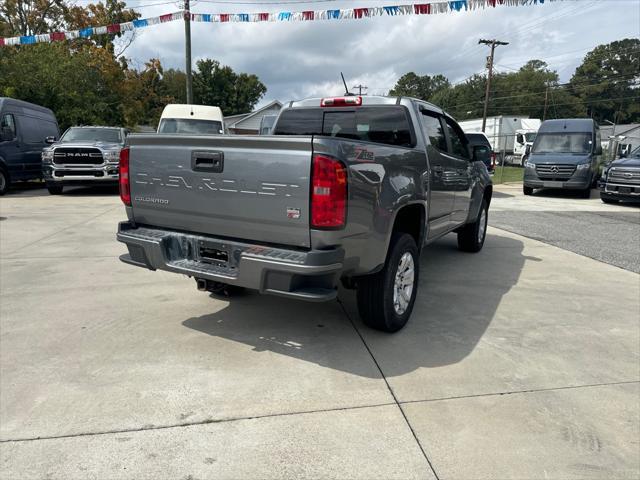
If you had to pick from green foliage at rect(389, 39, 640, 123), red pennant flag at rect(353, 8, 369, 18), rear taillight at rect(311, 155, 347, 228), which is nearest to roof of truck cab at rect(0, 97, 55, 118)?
red pennant flag at rect(353, 8, 369, 18)

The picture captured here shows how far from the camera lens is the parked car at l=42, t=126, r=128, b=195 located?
39.5ft

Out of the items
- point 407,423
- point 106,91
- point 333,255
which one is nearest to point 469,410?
point 407,423

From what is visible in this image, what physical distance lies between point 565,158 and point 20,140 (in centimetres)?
1621

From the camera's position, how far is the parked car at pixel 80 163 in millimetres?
12039

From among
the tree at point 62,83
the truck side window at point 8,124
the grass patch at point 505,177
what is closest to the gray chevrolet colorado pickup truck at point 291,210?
the truck side window at point 8,124

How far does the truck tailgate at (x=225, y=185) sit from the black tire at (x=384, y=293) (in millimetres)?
835

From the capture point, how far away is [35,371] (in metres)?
3.08

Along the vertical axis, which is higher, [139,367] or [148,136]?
[148,136]

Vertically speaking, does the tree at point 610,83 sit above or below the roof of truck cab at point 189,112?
above

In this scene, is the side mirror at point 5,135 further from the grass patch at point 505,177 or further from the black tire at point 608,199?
the grass patch at point 505,177

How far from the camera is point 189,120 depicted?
1384 cm

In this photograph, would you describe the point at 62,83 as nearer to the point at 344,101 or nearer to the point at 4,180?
the point at 4,180

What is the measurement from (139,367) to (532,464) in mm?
2425

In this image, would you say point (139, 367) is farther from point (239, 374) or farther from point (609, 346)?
point (609, 346)
